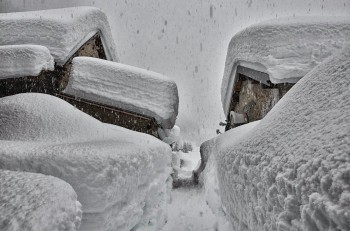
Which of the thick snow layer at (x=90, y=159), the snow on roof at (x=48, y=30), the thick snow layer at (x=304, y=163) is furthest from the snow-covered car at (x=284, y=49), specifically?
the snow on roof at (x=48, y=30)

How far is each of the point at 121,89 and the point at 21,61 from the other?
1.47m

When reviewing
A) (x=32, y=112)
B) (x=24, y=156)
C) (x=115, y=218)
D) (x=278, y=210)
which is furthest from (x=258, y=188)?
(x=32, y=112)

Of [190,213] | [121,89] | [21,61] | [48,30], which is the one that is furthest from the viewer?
[48,30]

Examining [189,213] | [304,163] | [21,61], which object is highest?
[304,163]

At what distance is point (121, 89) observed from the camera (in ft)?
17.5

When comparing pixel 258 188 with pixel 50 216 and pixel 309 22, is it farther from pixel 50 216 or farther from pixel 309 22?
pixel 309 22

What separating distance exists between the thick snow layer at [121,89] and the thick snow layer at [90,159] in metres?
1.51

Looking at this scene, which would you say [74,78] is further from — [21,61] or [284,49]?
[284,49]

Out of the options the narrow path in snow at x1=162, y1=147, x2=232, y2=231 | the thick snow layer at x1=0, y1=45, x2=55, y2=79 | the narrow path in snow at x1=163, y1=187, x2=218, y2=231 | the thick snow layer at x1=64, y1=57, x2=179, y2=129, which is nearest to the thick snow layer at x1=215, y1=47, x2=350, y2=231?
the narrow path in snow at x1=162, y1=147, x2=232, y2=231

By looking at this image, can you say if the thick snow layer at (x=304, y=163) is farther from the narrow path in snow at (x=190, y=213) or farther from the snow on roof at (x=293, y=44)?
the snow on roof at (x=293, y=44)

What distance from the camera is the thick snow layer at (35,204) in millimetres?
1185

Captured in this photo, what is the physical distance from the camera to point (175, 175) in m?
6.83

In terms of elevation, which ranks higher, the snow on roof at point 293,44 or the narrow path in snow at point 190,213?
the snow on roof at point 293,44

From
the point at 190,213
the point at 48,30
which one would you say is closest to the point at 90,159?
the point at 190,213
